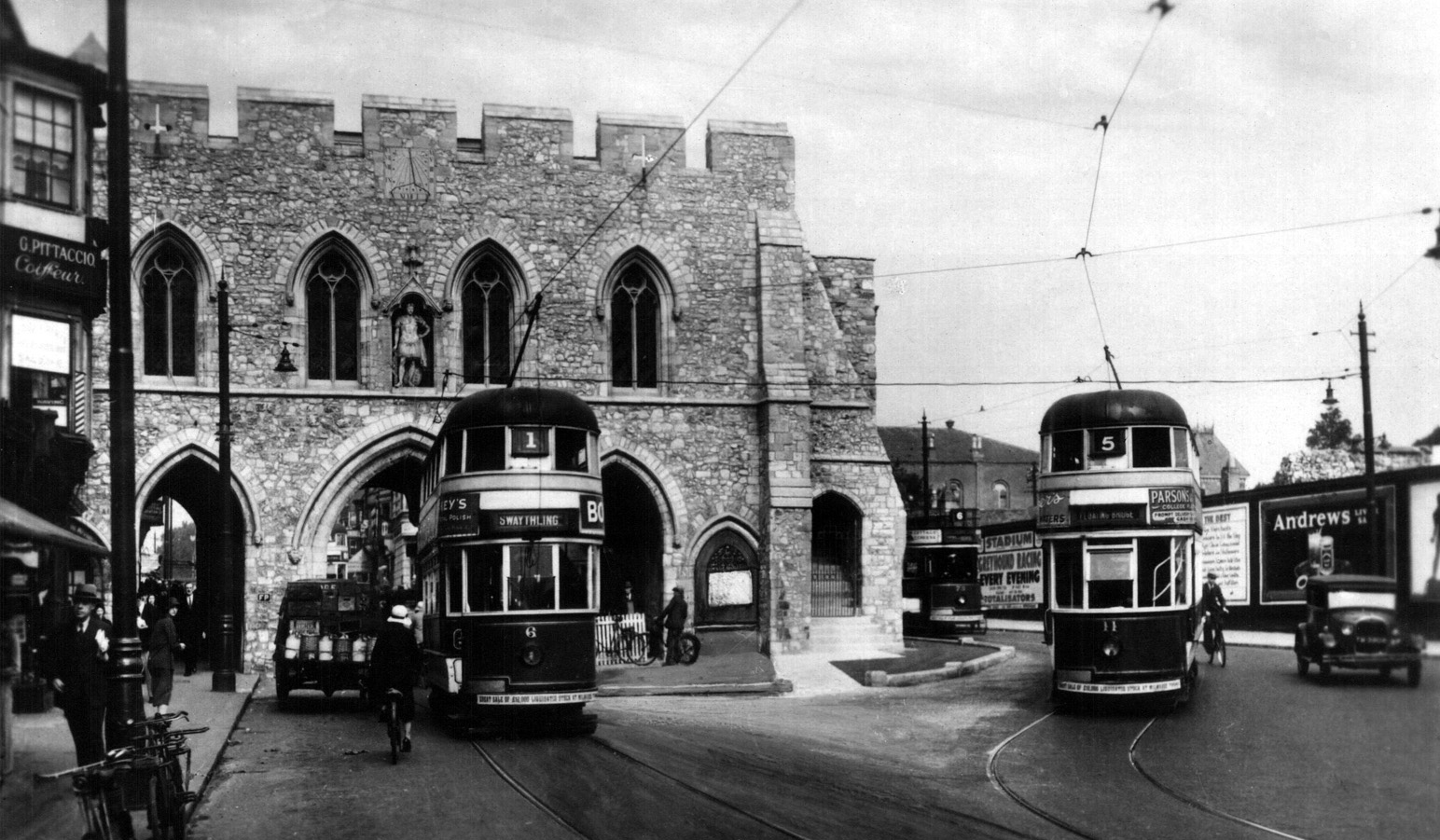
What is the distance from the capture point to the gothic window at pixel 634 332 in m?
30.3

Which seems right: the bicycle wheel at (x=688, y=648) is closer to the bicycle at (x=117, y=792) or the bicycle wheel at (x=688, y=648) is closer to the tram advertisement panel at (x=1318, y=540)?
the bicycle at (x=117, y=792)

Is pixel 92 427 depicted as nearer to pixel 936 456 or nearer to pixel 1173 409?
pixel 1173 409

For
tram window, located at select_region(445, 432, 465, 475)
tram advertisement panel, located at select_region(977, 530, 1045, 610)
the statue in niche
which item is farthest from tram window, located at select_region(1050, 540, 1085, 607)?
tram advertisement panel, located at select_region(977, 530, 1045, 610)

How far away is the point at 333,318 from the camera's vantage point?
28812mm

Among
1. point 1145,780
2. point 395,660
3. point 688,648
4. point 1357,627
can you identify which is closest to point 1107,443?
point 1145,780

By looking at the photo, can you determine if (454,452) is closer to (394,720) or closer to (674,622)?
(394,720)

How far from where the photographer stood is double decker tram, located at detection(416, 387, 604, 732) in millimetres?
16578

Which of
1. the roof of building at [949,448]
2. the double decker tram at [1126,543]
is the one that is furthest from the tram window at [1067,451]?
the roof of building at [949,448]

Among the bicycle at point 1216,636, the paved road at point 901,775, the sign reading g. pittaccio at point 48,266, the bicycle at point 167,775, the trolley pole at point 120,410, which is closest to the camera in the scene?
the bicycle at point 167,775

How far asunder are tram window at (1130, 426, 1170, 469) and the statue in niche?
1549cm

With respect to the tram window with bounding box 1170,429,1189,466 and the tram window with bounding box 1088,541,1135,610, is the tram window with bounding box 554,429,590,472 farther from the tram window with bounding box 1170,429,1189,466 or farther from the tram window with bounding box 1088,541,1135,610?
the tram window with bounding box 1170,429,1189,466

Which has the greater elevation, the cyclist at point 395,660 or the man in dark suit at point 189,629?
the cyclist at point 395,660

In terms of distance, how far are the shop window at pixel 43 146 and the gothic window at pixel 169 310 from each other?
14049 mm

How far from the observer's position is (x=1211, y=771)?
44.1 ft
